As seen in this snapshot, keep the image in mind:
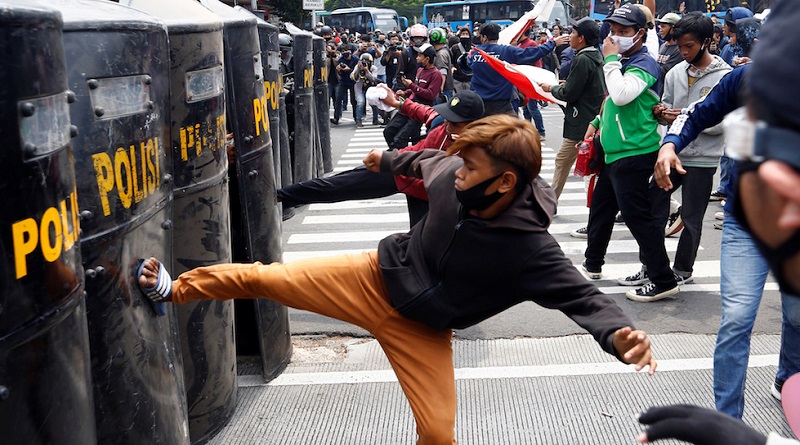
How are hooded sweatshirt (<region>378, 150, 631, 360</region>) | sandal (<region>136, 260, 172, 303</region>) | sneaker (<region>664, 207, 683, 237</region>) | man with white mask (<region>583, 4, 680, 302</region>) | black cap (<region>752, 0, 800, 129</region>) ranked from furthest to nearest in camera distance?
sneaker (<region>664, 207, 683, 237</region>) → man with white mask (<region>583, 4, 680, 302</region>) → hooded sweatshirt (<region>378, 150, 631, 360</region>) → sandal (<region>136, 260, 172, 303</region>) → black cap (<region>752, 0, 800, 129</region>)

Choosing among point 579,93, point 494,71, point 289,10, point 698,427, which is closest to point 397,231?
point 579,93

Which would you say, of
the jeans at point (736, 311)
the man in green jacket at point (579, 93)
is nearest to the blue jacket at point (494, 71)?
the man in green jacket at point (579, 93)

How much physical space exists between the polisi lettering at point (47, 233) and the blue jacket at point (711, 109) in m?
2.90

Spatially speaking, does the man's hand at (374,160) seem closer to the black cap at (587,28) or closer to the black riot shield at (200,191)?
the black riot shield at (200,191)

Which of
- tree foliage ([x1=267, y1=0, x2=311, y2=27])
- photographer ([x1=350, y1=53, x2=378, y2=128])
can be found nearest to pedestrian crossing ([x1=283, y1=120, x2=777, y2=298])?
photographer ([x1=350, y1=53, x2=378, y2=128])

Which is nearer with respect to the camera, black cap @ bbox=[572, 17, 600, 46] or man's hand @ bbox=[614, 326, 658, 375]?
man's hand @ bbox=[614, 326, 658, 375]

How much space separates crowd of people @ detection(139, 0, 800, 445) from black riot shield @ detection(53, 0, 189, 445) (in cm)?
16

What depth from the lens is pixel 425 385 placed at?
11.2 feet

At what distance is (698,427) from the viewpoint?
178cm

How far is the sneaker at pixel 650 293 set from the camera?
6367mm

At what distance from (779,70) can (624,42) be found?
541cm

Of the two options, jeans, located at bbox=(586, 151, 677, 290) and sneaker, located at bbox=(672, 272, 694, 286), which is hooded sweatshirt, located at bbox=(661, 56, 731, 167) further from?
sneaker, located at bbox=(672, 272, 694, 286)

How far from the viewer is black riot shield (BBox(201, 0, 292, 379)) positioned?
4320 millimetres

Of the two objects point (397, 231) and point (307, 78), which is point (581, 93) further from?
point (307, 78)
